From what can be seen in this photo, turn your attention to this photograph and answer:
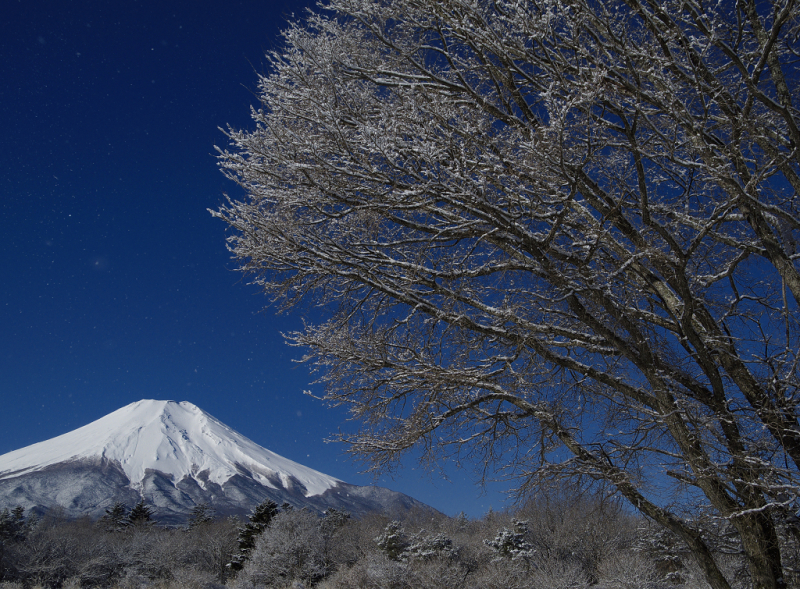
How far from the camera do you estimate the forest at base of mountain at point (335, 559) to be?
3142 cm

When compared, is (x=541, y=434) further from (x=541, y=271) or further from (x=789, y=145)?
(x=789, y=145)

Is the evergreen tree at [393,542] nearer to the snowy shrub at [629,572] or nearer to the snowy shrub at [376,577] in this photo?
the snowy shrub at [376,577]

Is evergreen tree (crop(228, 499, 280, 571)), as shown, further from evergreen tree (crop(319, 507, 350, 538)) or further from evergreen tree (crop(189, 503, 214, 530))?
evergreen tree (crop(189, 503, 214, 530))

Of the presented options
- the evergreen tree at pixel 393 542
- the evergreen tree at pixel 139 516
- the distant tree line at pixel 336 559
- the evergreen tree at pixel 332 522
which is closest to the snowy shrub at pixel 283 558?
the distant tree line at pixel 336 559

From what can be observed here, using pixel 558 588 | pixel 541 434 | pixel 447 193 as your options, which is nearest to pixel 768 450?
pixel 541 434

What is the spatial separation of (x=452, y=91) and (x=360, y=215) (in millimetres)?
1537

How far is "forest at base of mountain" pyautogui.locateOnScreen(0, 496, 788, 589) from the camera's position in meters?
31.4

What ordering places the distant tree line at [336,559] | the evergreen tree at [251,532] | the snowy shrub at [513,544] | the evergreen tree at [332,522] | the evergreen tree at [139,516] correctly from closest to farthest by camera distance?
the distant tree line at [336,559]
the snowy shrub at [513,544]
the evergreen tree at [251,532]
the evergreen tree at [332,522]
the evergreen tree at [139,516]

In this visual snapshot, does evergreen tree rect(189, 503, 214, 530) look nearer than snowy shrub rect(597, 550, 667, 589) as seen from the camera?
No

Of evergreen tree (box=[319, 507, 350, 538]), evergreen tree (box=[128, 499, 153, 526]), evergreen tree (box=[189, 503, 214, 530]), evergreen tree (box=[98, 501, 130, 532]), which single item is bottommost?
evergreen tree (box=[98, 501, 130, 532])

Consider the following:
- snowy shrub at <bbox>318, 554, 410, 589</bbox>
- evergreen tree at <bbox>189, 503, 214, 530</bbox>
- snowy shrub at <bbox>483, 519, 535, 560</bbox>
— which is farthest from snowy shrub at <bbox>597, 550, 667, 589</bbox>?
evergreen tree at <bbox>189, 503, 214, 530</bbox>

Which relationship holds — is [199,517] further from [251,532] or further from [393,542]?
[393,542]

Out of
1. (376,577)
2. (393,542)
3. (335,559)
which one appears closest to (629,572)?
(376,577)

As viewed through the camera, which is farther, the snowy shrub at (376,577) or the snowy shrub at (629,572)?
the snowy shrub at (376,577)
